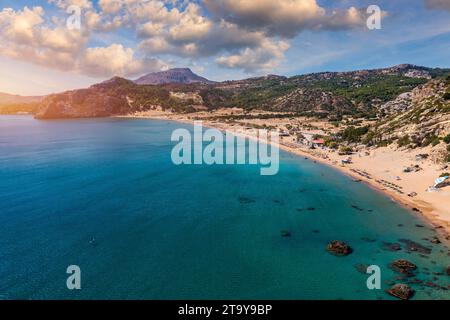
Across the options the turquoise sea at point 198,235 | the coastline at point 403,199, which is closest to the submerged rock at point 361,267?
the turquoise sea at point 198,235

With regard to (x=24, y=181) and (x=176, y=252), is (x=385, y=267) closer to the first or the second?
(x=176, y=252)

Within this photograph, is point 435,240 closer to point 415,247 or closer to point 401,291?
point 415,247

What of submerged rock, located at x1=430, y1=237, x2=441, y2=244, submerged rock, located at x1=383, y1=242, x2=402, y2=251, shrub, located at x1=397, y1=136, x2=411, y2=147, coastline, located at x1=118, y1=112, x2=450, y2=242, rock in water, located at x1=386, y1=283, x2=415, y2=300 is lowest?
rock in water, located at x1=386, y1=283, x2=415, y2=300

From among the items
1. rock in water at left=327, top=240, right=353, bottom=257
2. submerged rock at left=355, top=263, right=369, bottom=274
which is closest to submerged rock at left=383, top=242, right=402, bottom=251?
rock in water at left=327, top=240, right=353, bottom=257

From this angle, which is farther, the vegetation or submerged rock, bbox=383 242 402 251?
the vegetation

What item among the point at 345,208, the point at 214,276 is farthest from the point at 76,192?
the point at 345,208

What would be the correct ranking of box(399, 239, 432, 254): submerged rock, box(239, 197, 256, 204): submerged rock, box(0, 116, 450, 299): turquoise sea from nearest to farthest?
box(0, 116, 450, 299): turquoise sea → box(399, 239, 432, 254): submerged rock → box(239, 197, 256, 204): submerged rock

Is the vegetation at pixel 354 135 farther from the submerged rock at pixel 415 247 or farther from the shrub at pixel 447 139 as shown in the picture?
the submerged rock at pixel 415 247

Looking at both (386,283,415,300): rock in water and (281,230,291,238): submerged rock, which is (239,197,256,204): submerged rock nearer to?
(281,230,291,238): submerged rock
